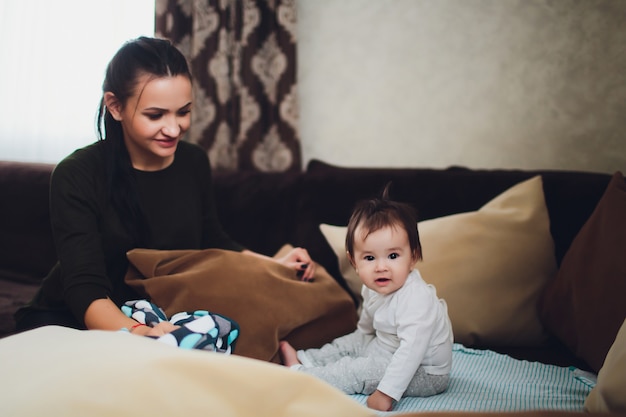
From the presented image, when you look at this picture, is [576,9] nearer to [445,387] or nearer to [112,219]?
[445,387]

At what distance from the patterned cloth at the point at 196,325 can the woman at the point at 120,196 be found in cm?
5

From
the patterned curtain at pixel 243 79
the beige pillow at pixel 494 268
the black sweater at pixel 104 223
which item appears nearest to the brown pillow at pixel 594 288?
the beige pillow at pixel 494 268

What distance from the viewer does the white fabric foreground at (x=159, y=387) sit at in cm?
82

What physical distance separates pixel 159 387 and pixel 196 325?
53cm

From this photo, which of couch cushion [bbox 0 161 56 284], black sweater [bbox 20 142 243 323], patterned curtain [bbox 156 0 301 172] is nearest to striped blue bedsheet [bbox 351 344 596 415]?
black sweater [bbox 20 142 243 323]

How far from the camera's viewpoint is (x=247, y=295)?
1608mm

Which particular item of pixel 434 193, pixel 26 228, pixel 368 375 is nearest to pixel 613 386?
pixel 368 375

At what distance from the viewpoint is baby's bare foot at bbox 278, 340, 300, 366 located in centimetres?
158

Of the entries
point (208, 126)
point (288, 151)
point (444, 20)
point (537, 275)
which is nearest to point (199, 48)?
point (208, 126)

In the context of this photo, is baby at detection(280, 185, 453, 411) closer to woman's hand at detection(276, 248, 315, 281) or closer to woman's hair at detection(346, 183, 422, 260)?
woman's hair at detection(346, 183, 422, 260)

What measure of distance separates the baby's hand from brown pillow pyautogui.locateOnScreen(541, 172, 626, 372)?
56 cm

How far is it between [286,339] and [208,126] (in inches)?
A: 51.0

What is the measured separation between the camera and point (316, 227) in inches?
83.2

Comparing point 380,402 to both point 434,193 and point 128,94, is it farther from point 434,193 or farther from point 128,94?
point 128,94
